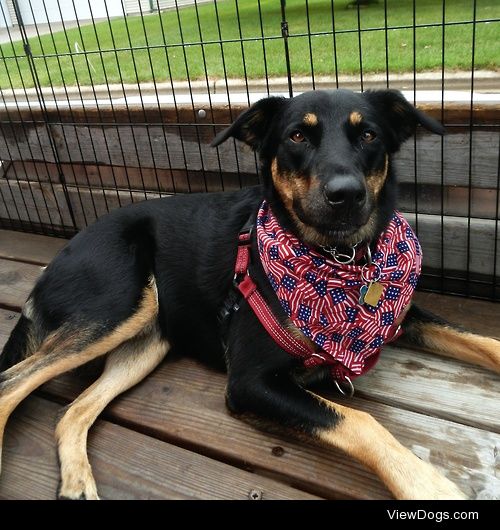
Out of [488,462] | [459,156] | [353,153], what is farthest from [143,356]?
[459,156]

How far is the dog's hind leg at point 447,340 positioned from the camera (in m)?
2.29

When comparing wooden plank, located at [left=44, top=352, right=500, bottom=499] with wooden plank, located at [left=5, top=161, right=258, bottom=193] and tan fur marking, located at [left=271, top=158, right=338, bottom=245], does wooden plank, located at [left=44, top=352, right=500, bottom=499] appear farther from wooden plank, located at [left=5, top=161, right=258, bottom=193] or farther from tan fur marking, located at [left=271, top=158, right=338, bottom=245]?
wooden plank, located at [left=5, top=161, right=258, bottom=193]

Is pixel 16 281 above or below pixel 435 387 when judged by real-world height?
below

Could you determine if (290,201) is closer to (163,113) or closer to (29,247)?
(163,113)

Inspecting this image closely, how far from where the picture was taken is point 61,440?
2.19m

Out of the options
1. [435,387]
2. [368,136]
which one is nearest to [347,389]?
[435,387]

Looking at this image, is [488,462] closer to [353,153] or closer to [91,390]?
[353,153]

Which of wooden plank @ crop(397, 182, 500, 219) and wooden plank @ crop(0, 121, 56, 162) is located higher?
wooden plank @ crop(0, 121, 56, 162)

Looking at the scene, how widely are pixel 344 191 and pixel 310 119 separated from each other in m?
0.43

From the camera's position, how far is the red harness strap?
85.0 inches

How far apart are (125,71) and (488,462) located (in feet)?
25.5

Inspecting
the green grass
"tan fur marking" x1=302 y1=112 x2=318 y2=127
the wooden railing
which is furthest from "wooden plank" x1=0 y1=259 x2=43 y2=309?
"tan fur marking" x1=302 y1=112 x2=318 y2=127

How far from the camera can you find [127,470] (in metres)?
2.09
